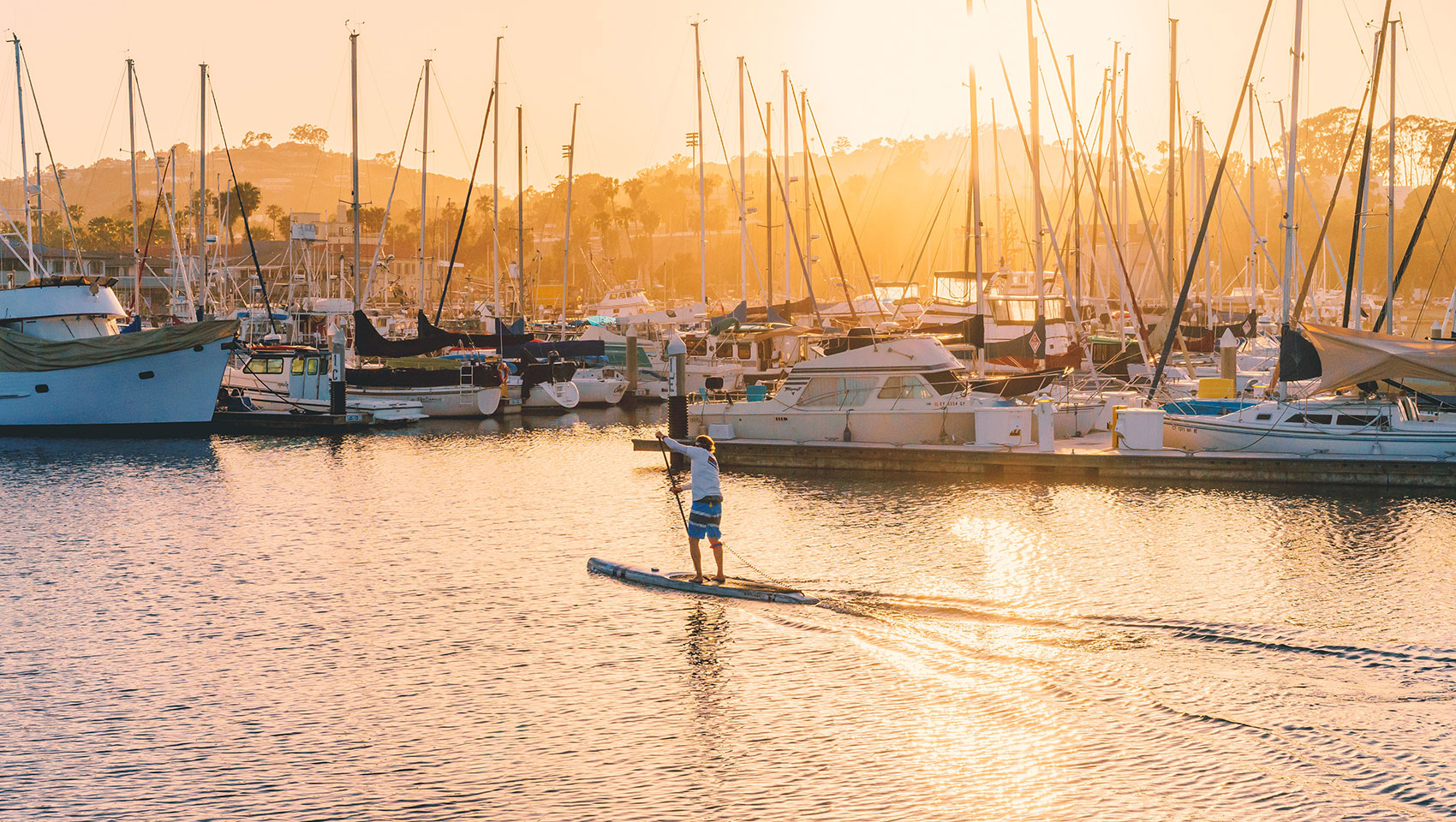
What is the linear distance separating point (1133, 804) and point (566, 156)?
2981 inches

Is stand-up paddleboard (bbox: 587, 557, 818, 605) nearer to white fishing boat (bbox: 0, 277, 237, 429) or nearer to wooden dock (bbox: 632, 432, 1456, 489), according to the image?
wooden dock (bbox: 632, 432, 1456, 489)

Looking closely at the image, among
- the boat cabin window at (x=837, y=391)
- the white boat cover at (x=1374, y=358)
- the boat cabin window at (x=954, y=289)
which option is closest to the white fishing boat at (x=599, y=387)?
the boat cabin window at (x=954, y=289)

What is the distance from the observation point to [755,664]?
54.4ft

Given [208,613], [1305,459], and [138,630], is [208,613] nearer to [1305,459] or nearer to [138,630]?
[138,630]

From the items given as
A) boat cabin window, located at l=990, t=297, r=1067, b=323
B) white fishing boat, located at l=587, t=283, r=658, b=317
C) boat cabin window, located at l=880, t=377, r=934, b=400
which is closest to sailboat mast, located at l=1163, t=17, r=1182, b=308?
boat cabin window, located at l=990, t=297, r=1067, b=323

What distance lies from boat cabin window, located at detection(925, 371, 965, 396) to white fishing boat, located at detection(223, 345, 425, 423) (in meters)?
25.7

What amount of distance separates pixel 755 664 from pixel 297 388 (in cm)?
4233

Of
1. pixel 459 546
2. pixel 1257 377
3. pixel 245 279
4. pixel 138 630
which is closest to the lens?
pixel 138 630

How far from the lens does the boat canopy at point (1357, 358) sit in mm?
30422

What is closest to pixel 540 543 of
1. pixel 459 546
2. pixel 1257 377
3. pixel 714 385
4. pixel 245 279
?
pixel 459 546

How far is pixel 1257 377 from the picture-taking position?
153ft

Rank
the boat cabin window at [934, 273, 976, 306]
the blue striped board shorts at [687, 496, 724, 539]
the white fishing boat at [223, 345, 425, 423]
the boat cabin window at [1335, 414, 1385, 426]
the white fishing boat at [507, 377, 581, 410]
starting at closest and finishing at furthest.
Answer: the blue striped board shorts at [687, 496, 724, 539] → the boat cabin window at [1335, 414, 1385, 426] → the white fishing boat at [223, 345, 425, 423] → the white fishing boat at [507, 377, 581, 410] → the boat cabin window at [934, 273, 976, 306]

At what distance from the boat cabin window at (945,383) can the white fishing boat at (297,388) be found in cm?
2569

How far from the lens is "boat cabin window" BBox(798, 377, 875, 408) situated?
3612 centimetres
